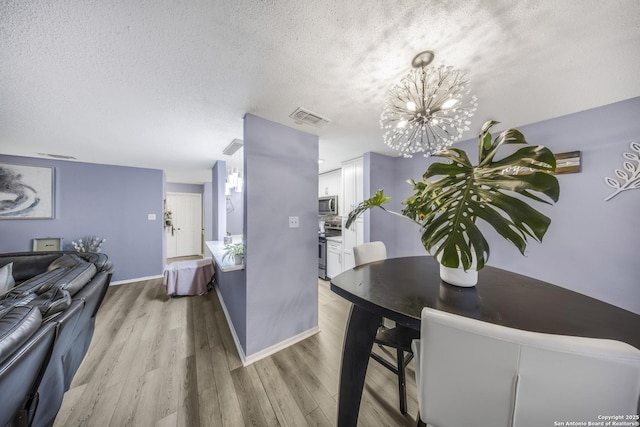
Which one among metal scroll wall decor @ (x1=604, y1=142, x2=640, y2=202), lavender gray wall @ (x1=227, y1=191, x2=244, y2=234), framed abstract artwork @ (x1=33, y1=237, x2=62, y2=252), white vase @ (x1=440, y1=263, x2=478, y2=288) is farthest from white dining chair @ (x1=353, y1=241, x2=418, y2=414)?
framed abstract artwork @ (x1=33, y1=237, x2=62, y2=252)

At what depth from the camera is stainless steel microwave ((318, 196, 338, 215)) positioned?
3.89m

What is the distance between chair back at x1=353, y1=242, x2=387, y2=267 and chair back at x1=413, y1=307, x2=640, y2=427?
3.40ft

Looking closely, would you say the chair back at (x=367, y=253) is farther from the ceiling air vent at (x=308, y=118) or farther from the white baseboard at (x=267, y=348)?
the ceiling air vent at (x=308, y=118)

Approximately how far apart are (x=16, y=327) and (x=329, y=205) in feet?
11.5

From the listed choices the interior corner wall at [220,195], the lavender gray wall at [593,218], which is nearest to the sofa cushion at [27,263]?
the interior corner wall at [220,195]

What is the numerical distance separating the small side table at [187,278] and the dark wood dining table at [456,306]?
298cm

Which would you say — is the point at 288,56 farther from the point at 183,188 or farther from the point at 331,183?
the point at 183,188

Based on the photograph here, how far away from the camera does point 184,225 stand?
6016 millimetres

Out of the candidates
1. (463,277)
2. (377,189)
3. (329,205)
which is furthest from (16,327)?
(329,205)

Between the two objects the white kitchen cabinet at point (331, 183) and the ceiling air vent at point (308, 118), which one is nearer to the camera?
the ceiling air vent at point (308, 118)

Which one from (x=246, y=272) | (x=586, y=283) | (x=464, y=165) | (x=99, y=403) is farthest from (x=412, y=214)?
(x=99, y=403)

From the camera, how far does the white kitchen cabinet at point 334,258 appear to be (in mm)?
3643

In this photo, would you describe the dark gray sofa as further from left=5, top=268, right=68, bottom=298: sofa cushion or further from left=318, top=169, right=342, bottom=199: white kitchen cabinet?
left=318, top=169, right=342, bottom=199: white kitchen cabinet

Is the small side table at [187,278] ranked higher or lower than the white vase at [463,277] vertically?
lower
